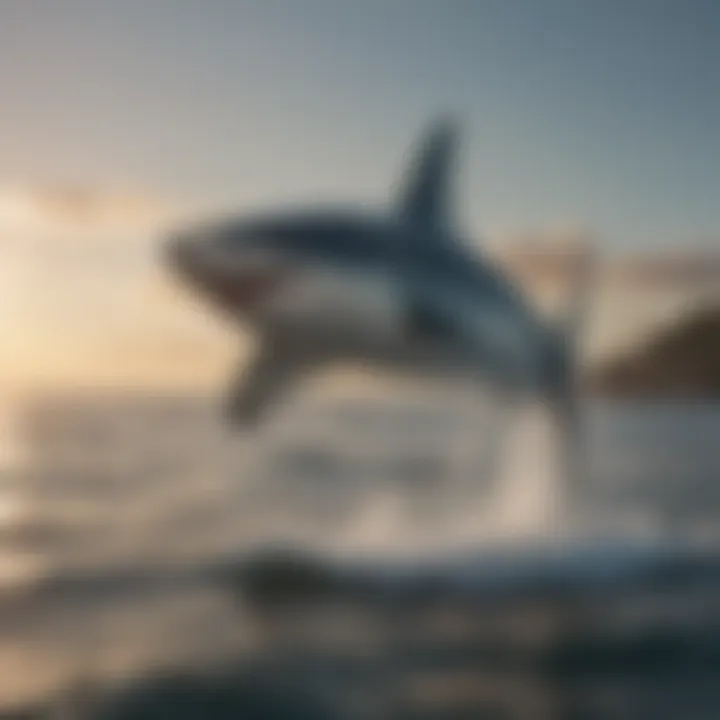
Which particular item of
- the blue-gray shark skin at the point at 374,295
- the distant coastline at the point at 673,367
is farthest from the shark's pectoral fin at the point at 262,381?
the distant coastline at the point at 673,367

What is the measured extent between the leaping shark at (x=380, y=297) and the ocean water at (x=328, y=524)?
5cm

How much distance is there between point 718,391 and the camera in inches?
54.2

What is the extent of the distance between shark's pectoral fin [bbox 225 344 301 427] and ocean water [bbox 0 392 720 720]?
3cm

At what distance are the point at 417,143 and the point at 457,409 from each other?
0.34m

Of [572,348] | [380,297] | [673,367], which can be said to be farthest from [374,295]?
[673,367]

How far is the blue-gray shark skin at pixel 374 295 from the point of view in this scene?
4.09 ft

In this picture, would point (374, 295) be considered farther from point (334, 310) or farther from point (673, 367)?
point (673, 367)

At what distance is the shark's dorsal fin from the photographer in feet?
4.18

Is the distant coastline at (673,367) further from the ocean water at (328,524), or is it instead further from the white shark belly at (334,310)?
the white shark belly at (334,310)

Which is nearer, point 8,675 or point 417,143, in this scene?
point 8,675

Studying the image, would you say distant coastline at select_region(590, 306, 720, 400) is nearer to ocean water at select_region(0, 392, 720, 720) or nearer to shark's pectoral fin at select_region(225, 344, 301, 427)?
ocean water at select_region(0, 392, 720, 720)

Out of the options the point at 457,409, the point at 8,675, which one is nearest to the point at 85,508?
the point at 8,675

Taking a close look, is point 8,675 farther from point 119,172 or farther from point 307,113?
point 307,113

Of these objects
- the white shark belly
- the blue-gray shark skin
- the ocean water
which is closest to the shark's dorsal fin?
the blue-gray shark skin
